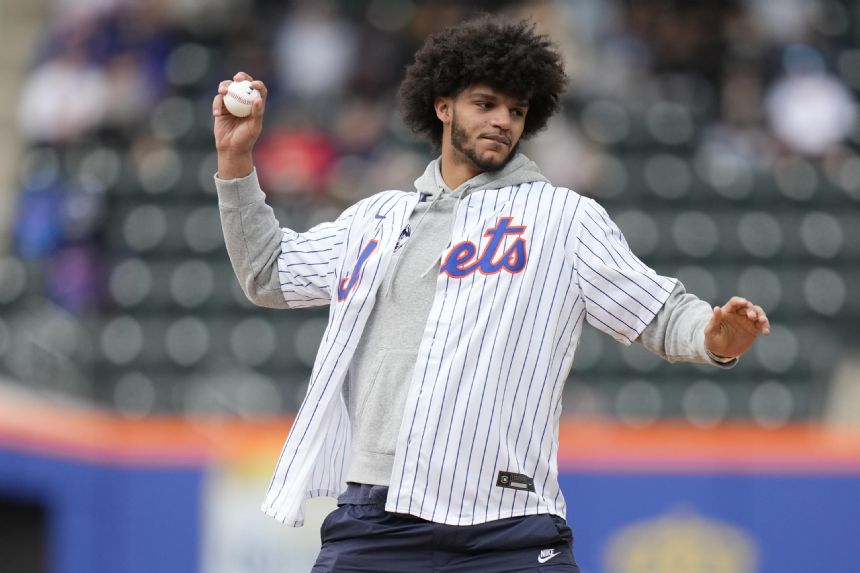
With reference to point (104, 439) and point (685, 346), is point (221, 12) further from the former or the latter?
point (685, 346)

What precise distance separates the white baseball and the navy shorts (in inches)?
41.5

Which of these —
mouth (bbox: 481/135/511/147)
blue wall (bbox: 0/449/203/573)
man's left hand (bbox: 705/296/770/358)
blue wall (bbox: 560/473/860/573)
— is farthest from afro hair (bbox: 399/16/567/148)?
blue wall (bbox: 0/449/203/573)

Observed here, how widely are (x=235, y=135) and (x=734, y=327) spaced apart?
1416 mm

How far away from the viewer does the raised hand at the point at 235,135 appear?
389 centimetres

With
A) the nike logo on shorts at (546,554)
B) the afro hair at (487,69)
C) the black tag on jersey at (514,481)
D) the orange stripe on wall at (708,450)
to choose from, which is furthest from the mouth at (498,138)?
the orange stripe on wall at (708,450)

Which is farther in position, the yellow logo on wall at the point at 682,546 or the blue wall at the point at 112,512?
the blue wall at the point at 112,512

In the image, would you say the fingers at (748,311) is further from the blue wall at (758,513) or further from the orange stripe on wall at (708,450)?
the orange stripe on wall at (708,450)

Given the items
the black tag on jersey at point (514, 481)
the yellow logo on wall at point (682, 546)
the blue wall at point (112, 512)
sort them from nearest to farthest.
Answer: the black tag on jersey at point (514, 481)
the yellow logo on wall at point (682, 546)
the blue wall at point (112, 512)

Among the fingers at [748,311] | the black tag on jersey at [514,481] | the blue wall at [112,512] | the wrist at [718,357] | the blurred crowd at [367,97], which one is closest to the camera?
the fingers at [748,311]

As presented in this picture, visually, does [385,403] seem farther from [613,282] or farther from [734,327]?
[734,327]

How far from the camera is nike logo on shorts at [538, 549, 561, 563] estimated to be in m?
3.41

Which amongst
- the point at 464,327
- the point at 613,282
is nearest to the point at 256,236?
the point at 464,327

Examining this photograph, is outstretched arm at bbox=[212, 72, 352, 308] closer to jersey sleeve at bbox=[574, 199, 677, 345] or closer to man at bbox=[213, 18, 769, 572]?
man at bbox=[213, 18, 769, 572]

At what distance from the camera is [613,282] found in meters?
3.52
